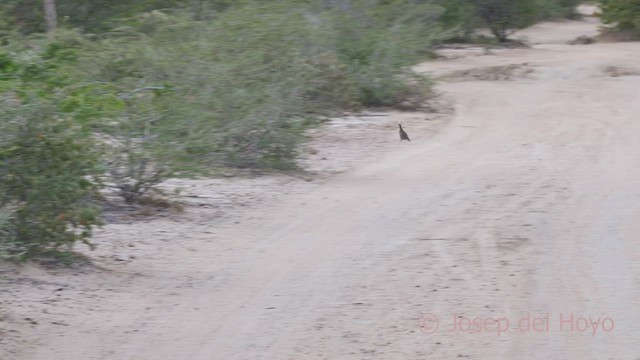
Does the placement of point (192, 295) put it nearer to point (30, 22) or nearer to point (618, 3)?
point (30, 22)

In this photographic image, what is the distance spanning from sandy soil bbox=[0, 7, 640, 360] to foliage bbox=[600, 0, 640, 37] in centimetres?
2023

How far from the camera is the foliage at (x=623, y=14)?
3516 cm

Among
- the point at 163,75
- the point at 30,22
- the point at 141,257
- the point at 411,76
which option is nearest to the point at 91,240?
the point at 141,257

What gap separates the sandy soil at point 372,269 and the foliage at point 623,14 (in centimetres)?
Answer: 2023

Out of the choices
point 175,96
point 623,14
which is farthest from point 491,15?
point 175,96

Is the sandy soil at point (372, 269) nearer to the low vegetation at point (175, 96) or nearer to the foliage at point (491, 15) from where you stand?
the low vegetation at point (175, 96)

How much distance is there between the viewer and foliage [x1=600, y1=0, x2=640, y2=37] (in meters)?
35.2

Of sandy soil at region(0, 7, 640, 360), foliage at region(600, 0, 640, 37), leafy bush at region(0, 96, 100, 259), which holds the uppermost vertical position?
leafy bush at region(0, 96, 100, 259)

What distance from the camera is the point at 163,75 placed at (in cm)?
1348

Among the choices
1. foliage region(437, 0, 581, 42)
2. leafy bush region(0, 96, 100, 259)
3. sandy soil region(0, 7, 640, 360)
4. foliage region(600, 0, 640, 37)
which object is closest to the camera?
sandy soil region(0, 7, 640, 360)

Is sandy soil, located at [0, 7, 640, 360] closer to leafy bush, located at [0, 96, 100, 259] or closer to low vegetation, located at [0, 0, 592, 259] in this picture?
leafy bush, located at [0, 96, 100, 259]

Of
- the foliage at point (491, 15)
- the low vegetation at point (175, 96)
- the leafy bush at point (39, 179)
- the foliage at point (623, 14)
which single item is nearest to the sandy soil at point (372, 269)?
the leafy bush at point (39, 179)

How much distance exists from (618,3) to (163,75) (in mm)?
25348

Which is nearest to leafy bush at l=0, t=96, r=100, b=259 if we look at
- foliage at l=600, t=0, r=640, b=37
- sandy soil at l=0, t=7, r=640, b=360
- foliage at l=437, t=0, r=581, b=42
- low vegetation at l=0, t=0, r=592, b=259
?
low vegetation at l=0, t=0, r=592, b=259
